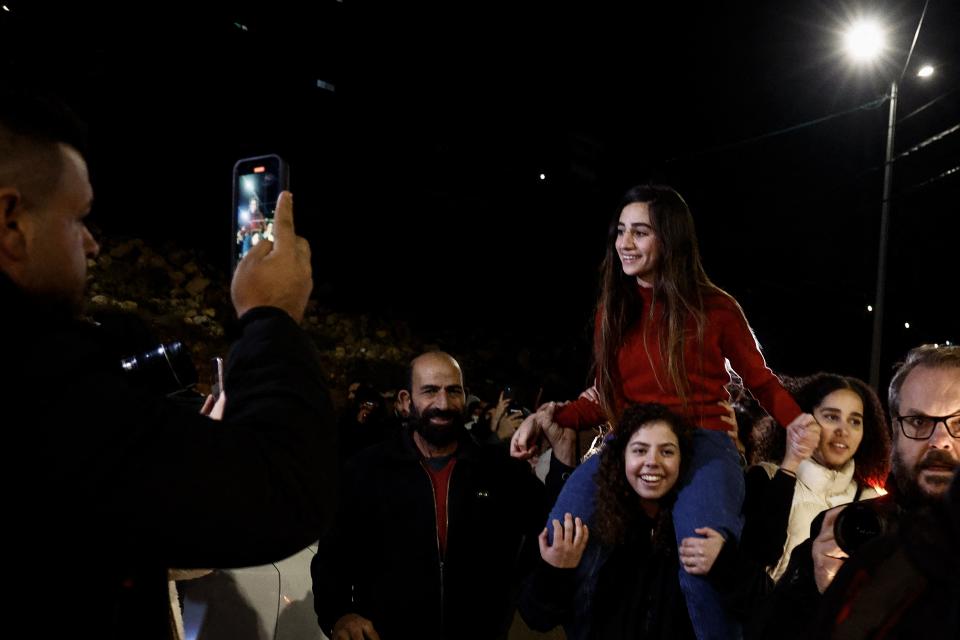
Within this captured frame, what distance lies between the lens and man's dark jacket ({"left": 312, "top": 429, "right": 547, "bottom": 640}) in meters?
3.69

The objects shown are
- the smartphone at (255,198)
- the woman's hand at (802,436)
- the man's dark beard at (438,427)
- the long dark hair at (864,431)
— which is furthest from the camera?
the man's dark beard at (438,427)

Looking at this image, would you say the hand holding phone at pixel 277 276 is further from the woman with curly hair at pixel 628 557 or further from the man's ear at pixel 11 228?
the woman with curly hair at pixel 628 557

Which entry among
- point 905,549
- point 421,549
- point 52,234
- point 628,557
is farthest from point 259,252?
point 421,549

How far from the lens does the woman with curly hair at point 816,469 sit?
307 centimetres

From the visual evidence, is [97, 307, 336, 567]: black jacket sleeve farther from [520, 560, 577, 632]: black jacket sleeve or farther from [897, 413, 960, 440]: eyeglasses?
[897, 413, 960, 440]: eyeglasses

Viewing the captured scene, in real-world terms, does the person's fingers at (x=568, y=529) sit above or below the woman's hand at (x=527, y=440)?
below

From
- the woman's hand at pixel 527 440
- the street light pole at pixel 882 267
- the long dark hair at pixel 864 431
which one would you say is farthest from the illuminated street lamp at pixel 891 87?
the woman's hand at pixel 527 440

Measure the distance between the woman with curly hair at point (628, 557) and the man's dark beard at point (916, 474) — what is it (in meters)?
0.82

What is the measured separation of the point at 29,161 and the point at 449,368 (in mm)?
3526

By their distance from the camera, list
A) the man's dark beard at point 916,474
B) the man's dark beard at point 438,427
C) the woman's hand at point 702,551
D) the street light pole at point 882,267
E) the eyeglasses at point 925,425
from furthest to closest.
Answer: the street light pole at point 882,267, the man's dark beard at point 438,427, the woman's hand at point 702,551, the eyeglasses at point 925,425, the man's dark beard at point 916,474

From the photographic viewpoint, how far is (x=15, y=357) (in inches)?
40.8

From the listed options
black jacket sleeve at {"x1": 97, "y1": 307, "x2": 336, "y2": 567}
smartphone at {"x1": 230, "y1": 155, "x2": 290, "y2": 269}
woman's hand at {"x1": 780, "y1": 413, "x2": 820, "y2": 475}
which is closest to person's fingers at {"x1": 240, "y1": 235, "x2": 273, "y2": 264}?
black jacket sleeve at {"x1": 97, "y1": 307, "x2": 336, "y2": 567}

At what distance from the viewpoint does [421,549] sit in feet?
12.4

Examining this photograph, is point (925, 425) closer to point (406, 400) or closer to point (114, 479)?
point (114, 479)
